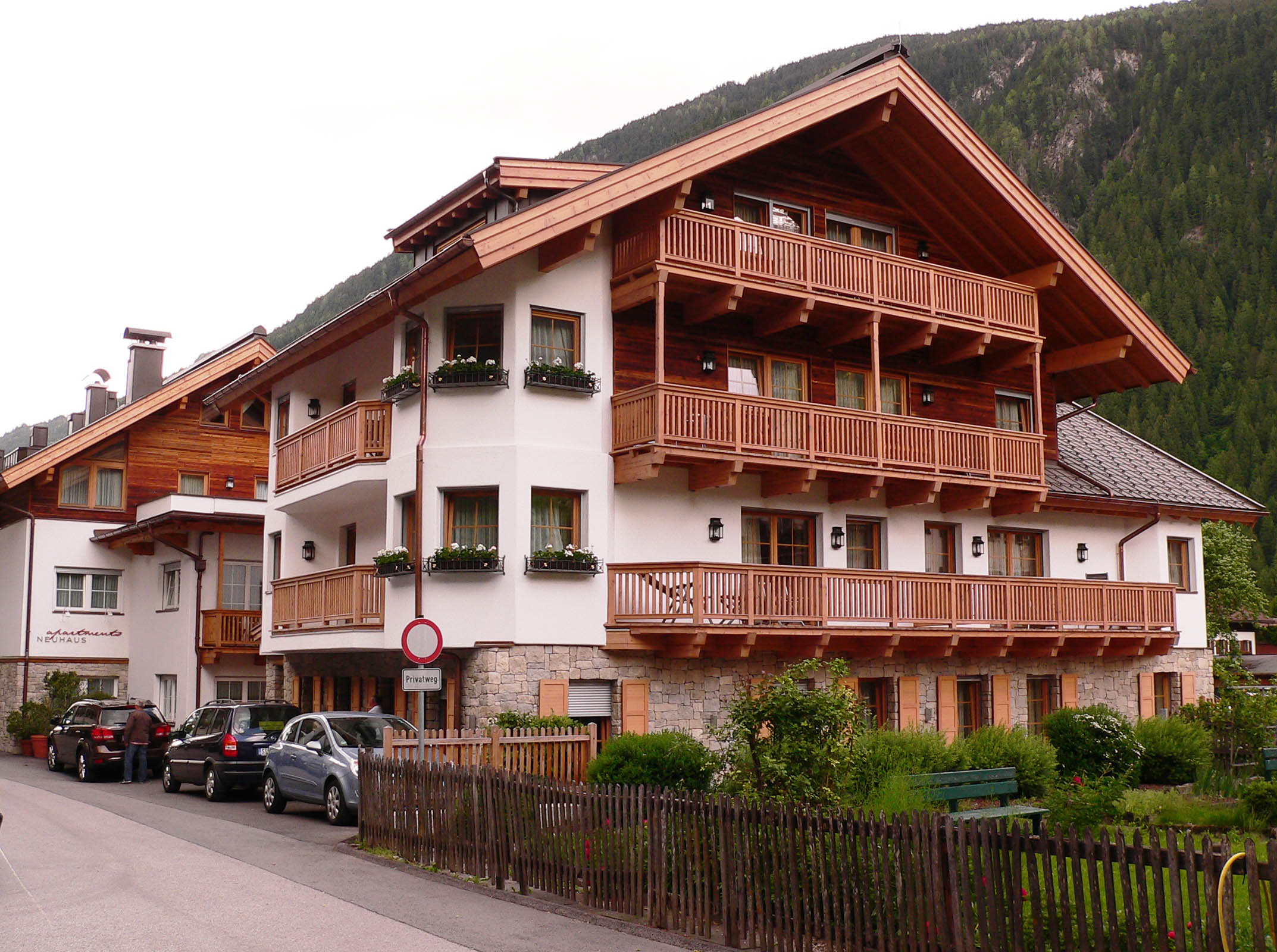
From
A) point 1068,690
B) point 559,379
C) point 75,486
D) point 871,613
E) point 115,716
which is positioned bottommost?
point 115,716

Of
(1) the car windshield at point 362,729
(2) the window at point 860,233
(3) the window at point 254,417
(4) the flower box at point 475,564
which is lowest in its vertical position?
(1) the car windshield at point 362,729

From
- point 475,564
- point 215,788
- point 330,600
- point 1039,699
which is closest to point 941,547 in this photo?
point 1039,699

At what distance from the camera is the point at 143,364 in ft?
138

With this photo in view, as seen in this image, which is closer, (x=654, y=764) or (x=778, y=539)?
(x=654, y=764)

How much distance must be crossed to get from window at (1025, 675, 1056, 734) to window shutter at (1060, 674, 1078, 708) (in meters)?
0.17

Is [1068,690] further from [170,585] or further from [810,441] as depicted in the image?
[170,585]

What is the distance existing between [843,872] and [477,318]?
46.3 feet

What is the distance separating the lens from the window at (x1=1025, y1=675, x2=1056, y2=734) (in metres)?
26.8

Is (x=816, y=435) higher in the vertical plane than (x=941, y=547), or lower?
higher

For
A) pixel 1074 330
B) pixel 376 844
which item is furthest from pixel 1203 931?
pixel 1074 330

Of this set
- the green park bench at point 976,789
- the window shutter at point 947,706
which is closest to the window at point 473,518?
the green park bench at point 976,789

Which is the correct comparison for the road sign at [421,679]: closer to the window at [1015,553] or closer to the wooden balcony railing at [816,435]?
the wooden balcony railing at [816,435]

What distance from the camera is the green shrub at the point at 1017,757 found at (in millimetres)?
20266

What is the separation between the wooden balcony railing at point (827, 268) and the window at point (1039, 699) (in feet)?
23.6
